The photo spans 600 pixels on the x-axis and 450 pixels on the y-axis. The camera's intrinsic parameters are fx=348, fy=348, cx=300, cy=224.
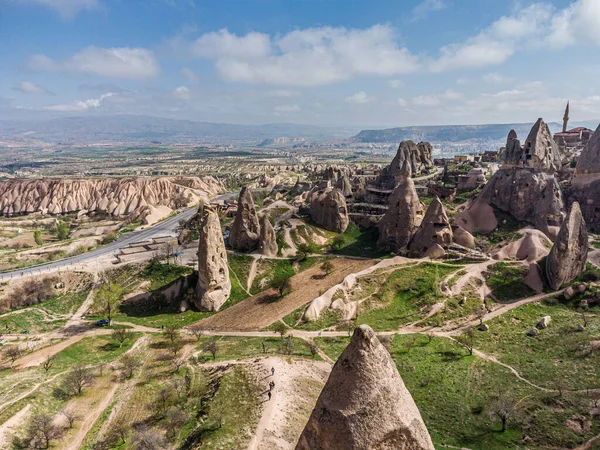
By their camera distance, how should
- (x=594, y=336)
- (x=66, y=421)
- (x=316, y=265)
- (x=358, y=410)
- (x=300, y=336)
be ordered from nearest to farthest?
(x=358, y=410), (x=66, y=421), (x=594, y=336), (x=300, y=336), (x=316, y=265)

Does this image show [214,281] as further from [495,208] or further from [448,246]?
[495,208]

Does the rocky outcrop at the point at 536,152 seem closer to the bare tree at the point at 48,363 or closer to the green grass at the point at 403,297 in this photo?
the green grass at the point at 403,297

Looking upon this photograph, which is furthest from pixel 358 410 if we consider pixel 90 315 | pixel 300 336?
pixel 90 315

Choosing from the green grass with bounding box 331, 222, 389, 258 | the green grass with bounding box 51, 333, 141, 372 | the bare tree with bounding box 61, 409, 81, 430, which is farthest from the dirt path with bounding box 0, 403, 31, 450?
the green grass with bounding box 331, 222, 389, 258

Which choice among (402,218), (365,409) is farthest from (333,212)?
(365,409)

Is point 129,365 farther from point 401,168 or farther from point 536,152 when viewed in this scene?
point 401,168

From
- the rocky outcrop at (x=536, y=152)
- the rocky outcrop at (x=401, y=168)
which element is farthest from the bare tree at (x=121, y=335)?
the rocky outcrop at (x=401, y=168)

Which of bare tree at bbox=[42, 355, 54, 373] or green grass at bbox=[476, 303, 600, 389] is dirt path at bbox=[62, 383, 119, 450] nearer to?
bare tree at bbox=[42, 355, 54, 373]
